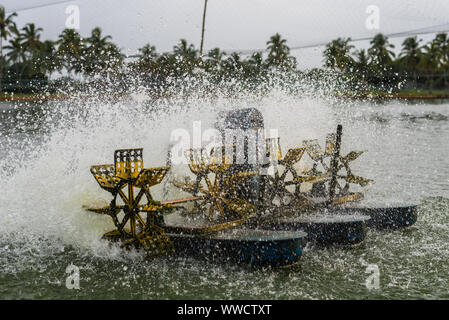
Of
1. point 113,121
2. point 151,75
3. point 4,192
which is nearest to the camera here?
point 4,192

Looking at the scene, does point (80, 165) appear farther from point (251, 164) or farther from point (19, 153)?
point (19, 153)

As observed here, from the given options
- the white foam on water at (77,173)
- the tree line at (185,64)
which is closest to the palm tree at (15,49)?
the tree line at (185,64)

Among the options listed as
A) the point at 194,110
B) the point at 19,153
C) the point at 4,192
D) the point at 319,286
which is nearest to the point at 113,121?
the point at 194,110

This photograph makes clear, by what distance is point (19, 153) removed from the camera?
28.3 meters

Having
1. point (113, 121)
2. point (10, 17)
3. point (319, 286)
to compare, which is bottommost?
point (319, 286)

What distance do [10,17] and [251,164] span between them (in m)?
95.9

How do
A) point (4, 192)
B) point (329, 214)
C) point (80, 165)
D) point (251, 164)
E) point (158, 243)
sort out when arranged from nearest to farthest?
point (158, 243), point (251, 164), point (329, 214), point (4, 192), point (80, 165)
